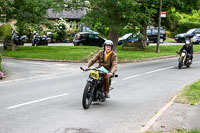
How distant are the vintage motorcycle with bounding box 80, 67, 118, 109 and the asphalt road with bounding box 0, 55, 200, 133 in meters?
0.21

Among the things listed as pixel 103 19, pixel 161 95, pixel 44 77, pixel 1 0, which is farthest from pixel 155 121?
pixel 1 0

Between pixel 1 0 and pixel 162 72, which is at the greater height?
pixel 1 0

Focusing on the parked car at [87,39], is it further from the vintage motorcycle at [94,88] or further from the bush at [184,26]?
the vintage motorcycle at [94,88]

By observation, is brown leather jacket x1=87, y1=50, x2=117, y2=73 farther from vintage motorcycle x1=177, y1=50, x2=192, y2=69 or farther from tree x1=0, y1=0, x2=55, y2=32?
tree x1=0, y1=0, x2=55, y2=32

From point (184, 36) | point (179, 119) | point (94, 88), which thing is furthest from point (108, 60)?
point (184, 36)

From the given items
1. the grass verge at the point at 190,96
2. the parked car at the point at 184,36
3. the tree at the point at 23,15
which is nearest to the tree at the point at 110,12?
the tree at the point at 23,15

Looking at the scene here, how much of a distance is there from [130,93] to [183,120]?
4.31 m

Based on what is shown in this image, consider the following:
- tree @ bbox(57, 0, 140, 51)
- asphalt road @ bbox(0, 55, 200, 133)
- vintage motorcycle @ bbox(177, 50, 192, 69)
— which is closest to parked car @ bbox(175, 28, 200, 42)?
tree @ bbox(57, 0, 140, 51)

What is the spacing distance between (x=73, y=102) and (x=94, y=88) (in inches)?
39.8

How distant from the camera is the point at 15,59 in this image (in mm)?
23578

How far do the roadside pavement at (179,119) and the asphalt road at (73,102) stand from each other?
40 centimetres

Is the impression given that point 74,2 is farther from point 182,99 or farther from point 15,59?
point 182,99

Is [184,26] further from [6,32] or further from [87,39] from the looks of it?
[6,32]

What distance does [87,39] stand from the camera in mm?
38594
